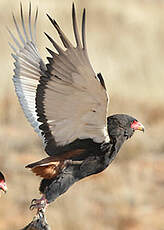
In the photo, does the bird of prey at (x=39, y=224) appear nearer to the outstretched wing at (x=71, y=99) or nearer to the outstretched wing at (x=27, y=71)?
the outstretched wing at (x=71, y=99)

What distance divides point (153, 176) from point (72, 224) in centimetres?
478

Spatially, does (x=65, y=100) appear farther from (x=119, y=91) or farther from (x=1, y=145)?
(x=119, y=91)

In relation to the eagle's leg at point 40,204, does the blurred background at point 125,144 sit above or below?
below

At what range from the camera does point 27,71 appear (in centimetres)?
652

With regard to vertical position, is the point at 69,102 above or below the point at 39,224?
above

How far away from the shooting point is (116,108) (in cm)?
1630

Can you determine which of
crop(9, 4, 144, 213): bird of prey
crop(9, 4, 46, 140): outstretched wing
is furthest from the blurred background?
crop(9, 4, 144, 213): bird of prey

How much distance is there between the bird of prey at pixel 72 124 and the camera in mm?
5223

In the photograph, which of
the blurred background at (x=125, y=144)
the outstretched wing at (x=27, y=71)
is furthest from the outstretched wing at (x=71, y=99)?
the blurred background at (x=125, y=144)

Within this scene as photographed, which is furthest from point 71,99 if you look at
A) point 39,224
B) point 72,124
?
point 39,224

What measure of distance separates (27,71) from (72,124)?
1.14m

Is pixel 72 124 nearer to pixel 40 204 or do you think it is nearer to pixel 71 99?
pixel 71 99

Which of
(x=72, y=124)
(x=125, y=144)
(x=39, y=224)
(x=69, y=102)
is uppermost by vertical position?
(x=69, y=102)

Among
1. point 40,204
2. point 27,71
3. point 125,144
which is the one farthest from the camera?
point 125,144
